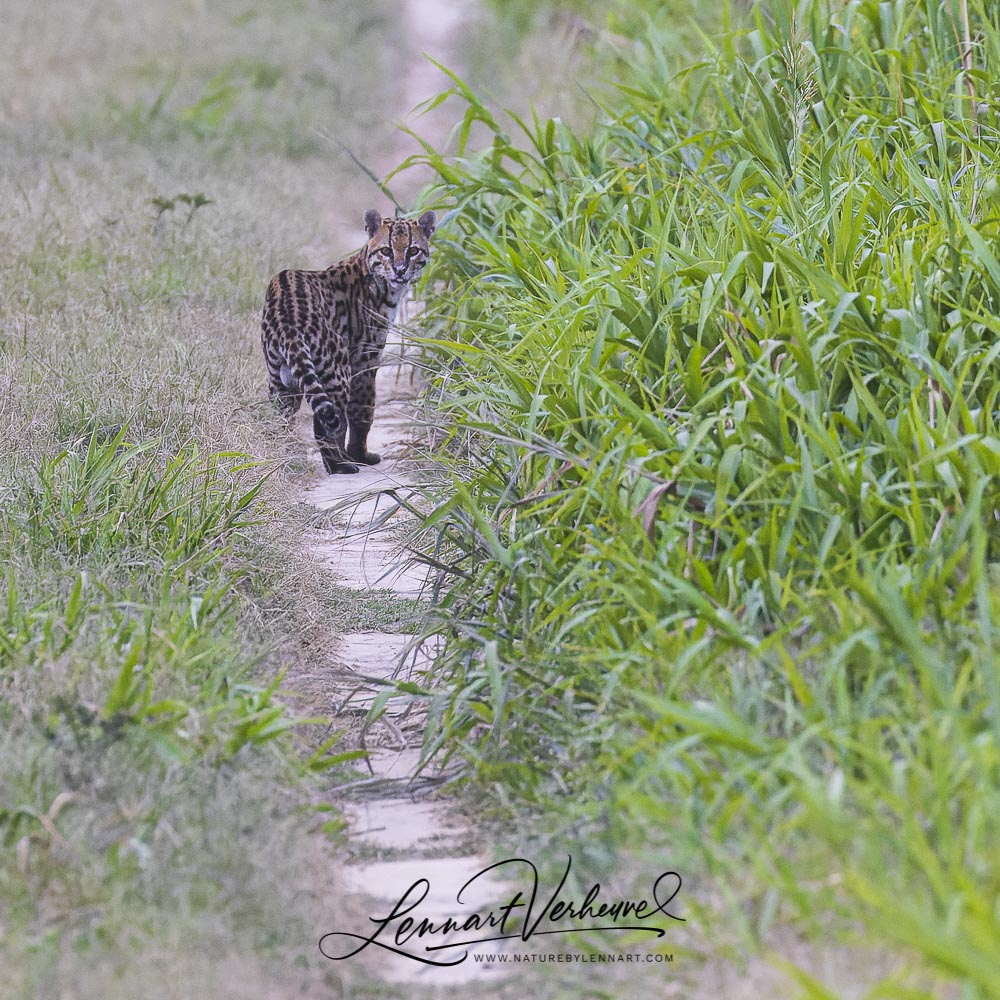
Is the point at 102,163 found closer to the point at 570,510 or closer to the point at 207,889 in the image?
the point at 570,510

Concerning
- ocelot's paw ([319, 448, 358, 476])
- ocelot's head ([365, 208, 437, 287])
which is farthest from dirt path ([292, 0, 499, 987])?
ocelot's head ([365, 208, 437, 287])

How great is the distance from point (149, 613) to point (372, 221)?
3633mm

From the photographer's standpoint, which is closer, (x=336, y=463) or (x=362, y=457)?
(x=336, y=463)

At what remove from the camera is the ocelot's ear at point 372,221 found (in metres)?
7.38

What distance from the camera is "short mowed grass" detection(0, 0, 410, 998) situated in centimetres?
329

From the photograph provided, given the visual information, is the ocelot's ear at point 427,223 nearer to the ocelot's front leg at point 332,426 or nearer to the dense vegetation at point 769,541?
the ocelot's front leg at point 332,426

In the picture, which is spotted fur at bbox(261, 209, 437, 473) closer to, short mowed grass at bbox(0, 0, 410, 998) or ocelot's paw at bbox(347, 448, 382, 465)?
ocelot's paw at bbox(347, 448, 382, 465)

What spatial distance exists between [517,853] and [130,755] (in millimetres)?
961

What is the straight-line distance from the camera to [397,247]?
7336 mm

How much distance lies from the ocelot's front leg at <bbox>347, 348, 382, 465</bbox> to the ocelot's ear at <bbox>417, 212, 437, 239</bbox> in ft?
2.08

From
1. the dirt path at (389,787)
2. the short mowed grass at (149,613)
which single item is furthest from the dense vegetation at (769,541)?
the short mowed grass at (149,613)

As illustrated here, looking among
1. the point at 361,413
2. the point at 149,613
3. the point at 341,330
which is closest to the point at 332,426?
the point at 361,413

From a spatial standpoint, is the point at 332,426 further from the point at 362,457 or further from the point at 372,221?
the point at 372,221

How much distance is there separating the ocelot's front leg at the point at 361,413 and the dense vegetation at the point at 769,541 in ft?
3.72
